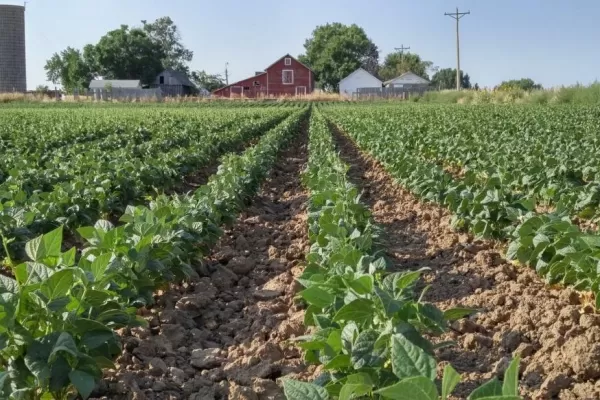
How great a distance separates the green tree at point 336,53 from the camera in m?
93.6

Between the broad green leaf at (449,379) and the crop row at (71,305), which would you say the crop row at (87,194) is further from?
the broad green leaf at (449,379)

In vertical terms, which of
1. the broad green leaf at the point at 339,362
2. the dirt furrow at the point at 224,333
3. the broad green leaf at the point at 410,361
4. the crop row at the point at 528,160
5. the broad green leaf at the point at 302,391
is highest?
the crop row at the point at 528,160

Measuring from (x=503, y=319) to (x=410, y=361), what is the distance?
249 centimetres

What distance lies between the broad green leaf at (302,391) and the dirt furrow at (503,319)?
1410mm

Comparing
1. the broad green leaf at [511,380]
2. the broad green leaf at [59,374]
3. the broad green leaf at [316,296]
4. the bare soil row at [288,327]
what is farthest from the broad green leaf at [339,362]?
the broad green leaf at [511,380]

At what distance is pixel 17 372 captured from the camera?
9.09 feet

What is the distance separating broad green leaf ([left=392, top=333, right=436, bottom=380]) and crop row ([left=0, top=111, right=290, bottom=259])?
2.29 m

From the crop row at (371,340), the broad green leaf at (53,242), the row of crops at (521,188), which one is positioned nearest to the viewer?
the crop row at (371,340)

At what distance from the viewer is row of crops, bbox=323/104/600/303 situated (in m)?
4.45

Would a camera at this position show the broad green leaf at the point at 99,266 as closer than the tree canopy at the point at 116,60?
Yes

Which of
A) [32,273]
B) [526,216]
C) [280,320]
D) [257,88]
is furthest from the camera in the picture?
[257,88]

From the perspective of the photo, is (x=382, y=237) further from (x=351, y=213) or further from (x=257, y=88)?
(x=257, y=88)

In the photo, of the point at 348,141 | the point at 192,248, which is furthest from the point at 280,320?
the point at 348,141

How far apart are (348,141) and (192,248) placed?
1551 centimetres
